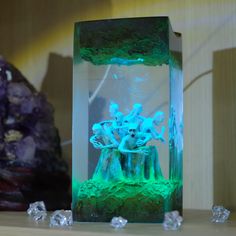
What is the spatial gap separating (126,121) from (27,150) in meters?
0.24

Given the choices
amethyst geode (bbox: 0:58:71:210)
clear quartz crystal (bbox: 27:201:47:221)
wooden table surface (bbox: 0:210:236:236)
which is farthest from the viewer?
amethyst geode (bbox: 0:58:71:210)

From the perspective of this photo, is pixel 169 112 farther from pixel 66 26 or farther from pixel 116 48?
pixel 66 26

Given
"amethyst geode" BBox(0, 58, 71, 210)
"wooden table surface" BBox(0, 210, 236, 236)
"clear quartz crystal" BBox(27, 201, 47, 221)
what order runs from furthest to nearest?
1. "amethyst geode" BBox(0, 58, 71, 210)
2. "clear quartz crystal" BBox(27, 201, 47, 221)
3. "wooden table surface" BBox(0, 210, 236, 236)

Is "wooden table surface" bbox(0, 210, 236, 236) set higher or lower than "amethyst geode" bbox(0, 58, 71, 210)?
lower

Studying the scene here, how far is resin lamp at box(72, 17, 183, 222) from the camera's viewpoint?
0.63 metres

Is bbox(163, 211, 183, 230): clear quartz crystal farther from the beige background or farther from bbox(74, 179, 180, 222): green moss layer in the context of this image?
the beige background

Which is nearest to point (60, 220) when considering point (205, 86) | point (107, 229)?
point (107, 229)

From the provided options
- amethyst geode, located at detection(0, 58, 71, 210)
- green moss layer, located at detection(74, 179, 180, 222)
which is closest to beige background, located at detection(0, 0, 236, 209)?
amethyst geode, located at detection(0, 58, 71, 210)

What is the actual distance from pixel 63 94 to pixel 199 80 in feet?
0.88

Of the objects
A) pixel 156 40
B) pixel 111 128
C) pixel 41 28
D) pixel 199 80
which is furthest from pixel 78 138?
pixel 41 28

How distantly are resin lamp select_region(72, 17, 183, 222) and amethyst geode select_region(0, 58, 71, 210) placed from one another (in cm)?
18

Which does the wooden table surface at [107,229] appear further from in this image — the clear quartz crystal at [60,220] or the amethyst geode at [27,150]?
the amethyst geode at [27,150]

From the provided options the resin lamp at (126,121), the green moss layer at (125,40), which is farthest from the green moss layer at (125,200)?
the green moss layer at (125,40)

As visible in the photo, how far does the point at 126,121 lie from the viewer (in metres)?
0.65
